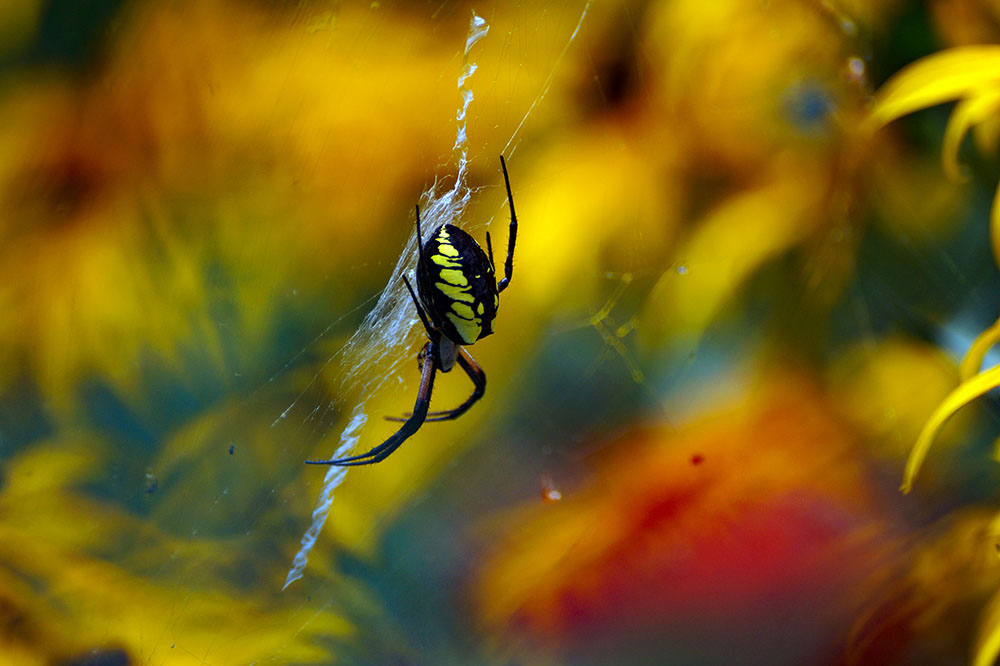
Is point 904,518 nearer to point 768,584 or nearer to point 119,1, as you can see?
point 768,584

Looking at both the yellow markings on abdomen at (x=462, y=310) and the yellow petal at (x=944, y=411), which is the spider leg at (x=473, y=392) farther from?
the yellow petal at (x=944, y=411)

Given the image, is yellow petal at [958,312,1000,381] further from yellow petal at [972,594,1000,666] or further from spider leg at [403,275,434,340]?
spider leg at [403,275,434,340]

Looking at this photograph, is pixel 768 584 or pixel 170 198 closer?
pixel 170 198

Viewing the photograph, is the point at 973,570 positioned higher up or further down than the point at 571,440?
further down

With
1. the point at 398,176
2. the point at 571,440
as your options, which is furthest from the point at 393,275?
the point at 571,440

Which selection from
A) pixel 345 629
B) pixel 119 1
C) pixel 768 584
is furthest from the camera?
pixel 768 584

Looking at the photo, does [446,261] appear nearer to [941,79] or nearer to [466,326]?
[466,326]

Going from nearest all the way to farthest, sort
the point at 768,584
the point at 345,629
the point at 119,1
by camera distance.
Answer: the point at 119,1
the point at 345,629
the point at 768,584
